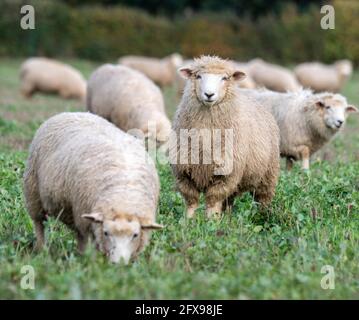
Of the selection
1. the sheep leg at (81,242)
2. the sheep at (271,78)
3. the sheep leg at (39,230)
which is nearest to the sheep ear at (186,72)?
the sheep leg at (39,230)

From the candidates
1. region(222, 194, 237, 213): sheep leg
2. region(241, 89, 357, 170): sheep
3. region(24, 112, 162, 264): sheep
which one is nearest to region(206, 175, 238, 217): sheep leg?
region(222, 194, 237, 213): sheep leg

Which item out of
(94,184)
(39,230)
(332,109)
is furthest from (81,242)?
→ (332,109)

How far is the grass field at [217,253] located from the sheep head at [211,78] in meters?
1.07

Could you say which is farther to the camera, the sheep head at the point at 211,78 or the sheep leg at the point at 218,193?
the sheep leg at the point at 218,193

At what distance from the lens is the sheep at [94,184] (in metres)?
5.59

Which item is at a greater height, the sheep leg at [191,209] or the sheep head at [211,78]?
the sheep head at [211,78]

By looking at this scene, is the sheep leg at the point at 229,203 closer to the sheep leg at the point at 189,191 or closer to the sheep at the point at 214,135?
the sheep at the point at 214,135

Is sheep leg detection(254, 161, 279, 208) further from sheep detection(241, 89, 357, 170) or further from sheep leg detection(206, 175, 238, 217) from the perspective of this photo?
sheep detection(241, 89, 357, 170)

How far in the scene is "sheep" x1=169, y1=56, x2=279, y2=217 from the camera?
7.38 m

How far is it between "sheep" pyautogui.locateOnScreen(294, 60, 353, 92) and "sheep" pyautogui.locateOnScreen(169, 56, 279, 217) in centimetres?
1973

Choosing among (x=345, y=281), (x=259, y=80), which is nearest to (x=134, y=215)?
(x=345, y=281)

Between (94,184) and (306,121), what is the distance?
5.74 m

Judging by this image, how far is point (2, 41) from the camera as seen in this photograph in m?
33.8

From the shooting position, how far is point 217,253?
5.95 m
